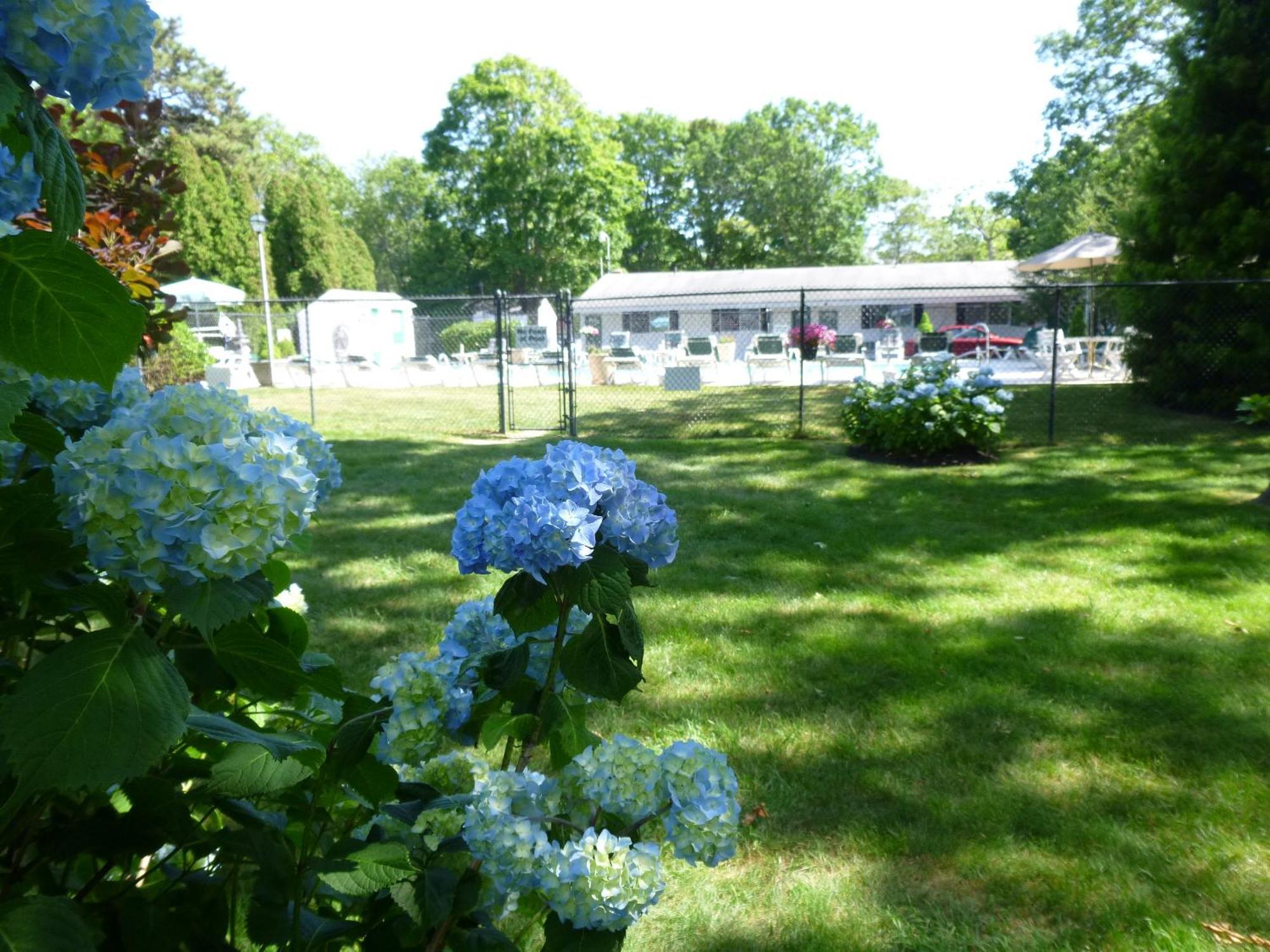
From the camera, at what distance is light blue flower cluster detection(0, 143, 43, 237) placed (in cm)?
112

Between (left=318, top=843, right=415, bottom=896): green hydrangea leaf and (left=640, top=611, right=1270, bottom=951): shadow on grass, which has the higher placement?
(left=318, top=843, right=415, bottom=896): green hydrangea leaf

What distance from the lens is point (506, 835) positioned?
117 cm

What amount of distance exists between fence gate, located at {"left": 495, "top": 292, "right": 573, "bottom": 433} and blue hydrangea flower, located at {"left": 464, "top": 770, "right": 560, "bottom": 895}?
9298 mm

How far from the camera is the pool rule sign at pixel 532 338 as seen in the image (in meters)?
25.0

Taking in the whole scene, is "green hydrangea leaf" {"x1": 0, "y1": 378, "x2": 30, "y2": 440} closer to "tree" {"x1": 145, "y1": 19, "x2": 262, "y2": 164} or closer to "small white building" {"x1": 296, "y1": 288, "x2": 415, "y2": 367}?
"small white building" {"x1": 296, "y1": 288, "x2": 415, "y2": 367}

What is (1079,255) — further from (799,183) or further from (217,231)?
(799,183)

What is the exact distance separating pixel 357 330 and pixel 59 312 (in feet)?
99.2

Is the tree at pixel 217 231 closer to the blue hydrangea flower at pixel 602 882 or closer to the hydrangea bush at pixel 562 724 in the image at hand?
the hydrangea bush at pixel 562 724

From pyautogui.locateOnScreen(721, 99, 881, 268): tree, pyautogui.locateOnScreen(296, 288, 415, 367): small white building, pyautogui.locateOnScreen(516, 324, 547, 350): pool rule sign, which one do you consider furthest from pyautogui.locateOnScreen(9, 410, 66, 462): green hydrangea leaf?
pyautogui.locateOnScreen(721, 99, 881, 268): tree

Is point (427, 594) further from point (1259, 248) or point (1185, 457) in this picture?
point (1259, 248)

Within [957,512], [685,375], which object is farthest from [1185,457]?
[685,375]

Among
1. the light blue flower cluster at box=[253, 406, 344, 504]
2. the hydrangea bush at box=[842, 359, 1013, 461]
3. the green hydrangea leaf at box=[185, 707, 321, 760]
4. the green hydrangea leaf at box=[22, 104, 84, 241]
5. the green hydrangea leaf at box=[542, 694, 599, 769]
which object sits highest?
the green hydrangea leaf at box=[22, 104, 84, 241]

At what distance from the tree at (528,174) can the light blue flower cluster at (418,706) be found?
50033mm

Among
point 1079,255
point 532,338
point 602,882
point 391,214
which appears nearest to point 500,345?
point 602,882
